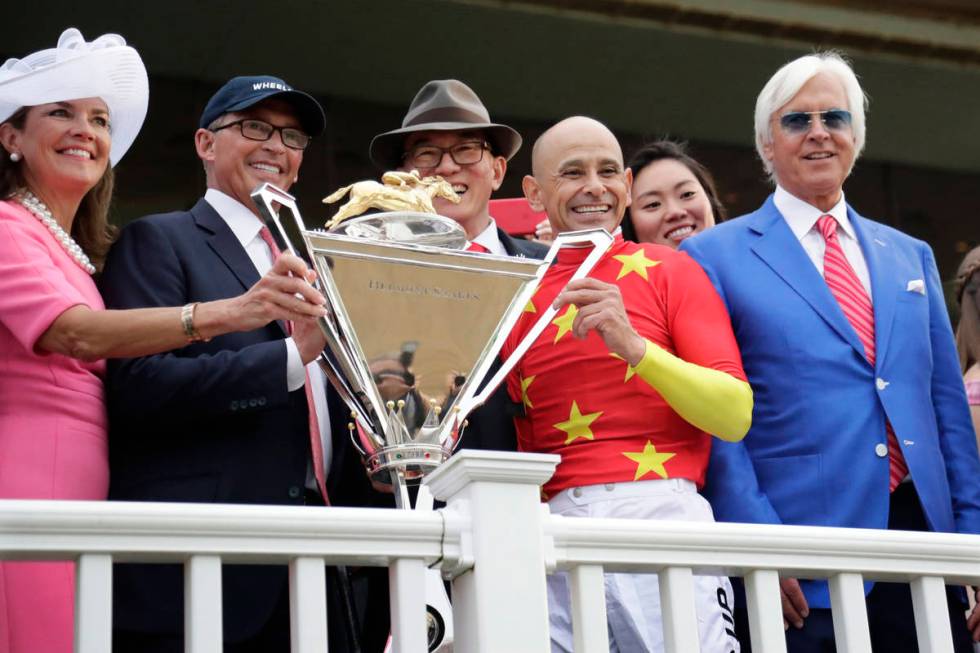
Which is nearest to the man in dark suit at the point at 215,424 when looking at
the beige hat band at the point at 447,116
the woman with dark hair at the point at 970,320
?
the beige hat band at the point at 447,116

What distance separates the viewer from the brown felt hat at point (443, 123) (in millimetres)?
3660

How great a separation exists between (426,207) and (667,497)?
2.23 ft

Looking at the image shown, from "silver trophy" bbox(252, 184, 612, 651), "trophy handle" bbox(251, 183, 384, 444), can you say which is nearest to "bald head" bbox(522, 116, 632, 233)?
"silver trophy" bbox(252, 184, 612, 651)

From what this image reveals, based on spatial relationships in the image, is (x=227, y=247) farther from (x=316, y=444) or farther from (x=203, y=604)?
(x=203, y=604)

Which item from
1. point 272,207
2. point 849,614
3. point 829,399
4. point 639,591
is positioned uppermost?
point 272,207

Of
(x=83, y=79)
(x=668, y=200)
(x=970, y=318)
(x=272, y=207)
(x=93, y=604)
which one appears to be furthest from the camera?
(x=970, y=318)

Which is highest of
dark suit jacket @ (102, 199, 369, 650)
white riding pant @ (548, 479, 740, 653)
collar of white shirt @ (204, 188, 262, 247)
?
collar of white shirt @ (204, 188, 262, 247)

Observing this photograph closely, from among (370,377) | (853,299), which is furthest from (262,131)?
(853,299)

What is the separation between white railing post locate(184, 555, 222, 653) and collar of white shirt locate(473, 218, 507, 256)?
148cm

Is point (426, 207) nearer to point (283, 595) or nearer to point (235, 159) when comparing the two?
point (235, 159)

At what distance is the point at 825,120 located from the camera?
11.2ft

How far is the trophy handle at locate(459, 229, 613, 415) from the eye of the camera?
265 cm

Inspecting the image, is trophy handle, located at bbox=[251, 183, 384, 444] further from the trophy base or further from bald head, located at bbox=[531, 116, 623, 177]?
bald head, located at bbox=[531, 116, 623, 177]

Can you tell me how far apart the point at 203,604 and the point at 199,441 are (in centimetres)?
64
